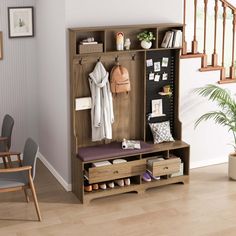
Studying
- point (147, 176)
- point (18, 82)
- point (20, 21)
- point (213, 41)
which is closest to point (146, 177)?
point (147, 176)

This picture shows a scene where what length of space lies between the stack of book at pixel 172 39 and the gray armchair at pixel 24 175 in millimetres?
1870

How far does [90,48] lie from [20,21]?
1.40 meters

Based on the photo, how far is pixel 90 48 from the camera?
5.77 meters

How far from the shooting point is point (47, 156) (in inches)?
275

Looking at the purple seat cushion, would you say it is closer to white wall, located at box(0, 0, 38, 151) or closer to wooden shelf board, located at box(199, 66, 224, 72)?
wooden shelf board, located at box(199, 66, 224, 72)

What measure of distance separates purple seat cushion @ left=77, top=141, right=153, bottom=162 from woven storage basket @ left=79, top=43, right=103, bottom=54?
1.09 metres

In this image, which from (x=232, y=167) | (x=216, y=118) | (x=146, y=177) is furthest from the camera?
(x=216, y=118)

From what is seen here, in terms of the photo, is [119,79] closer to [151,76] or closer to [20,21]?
[151,76]

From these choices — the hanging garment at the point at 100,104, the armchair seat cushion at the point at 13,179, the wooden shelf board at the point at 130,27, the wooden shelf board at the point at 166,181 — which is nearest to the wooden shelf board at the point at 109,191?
the wooden shelf board at the point at 166,181

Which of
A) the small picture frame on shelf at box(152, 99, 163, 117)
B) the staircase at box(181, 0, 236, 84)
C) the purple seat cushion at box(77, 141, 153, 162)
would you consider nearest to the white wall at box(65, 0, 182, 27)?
the staircase at box(181, 0, 236, 84)

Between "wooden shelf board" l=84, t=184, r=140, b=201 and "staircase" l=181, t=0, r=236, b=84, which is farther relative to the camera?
"staircase" l=181, t=0, r=236, b=84

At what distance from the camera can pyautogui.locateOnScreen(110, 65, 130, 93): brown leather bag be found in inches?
235

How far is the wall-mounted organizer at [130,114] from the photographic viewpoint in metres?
5.90

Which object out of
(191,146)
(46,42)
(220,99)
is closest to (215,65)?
(220,99)
